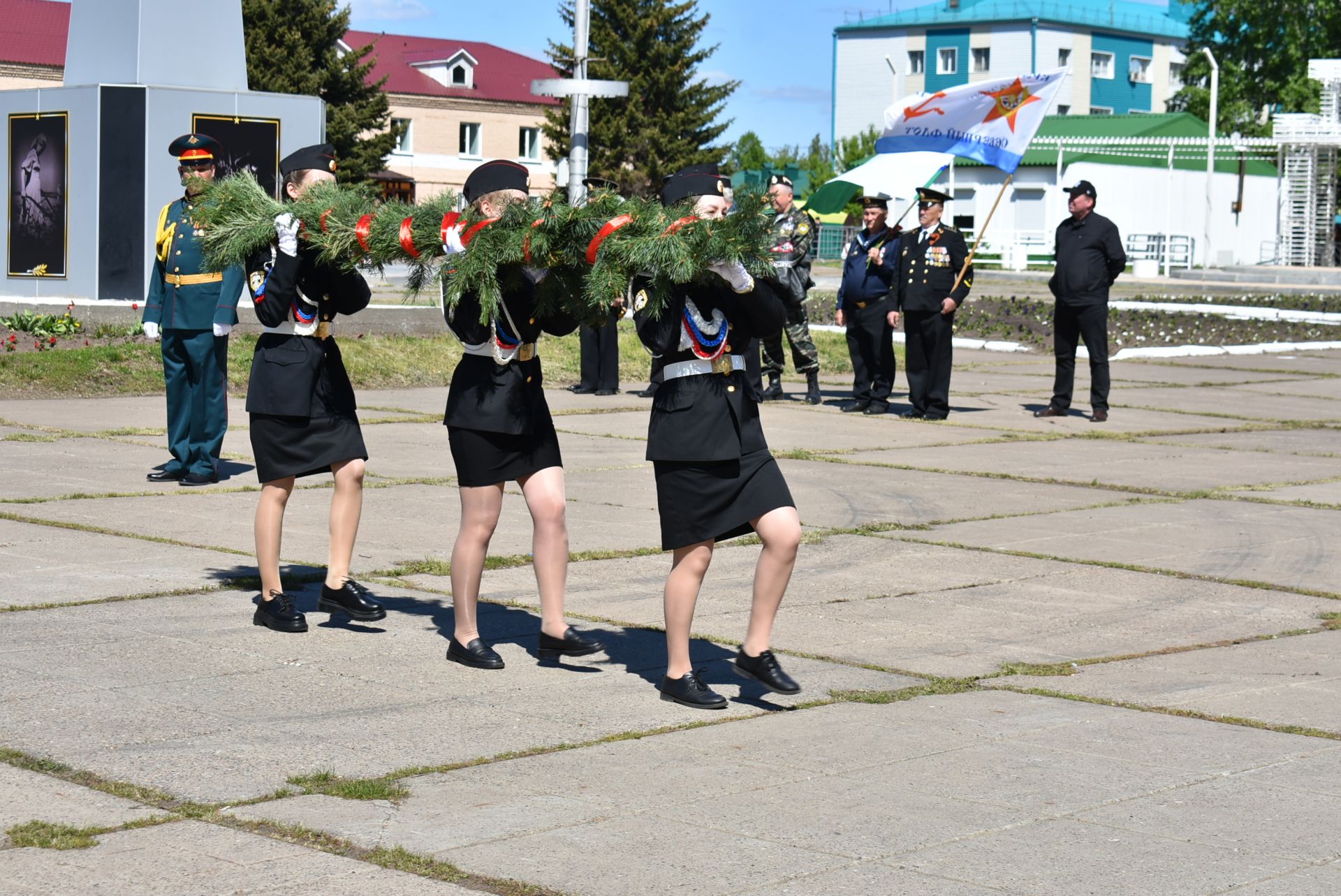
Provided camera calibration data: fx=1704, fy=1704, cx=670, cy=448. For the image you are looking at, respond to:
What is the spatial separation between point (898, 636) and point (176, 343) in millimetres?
5524

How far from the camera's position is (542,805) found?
452 cm

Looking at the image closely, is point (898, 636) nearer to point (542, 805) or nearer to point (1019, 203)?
point (542, 805)

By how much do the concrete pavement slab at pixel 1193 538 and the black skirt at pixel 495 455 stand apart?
343 centimetres

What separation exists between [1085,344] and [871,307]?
1.97 meters

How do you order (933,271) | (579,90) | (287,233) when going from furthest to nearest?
(579,90), (933,271), (287,233)

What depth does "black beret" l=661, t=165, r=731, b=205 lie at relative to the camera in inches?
226

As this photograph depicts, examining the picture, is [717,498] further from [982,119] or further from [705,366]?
[982,119]

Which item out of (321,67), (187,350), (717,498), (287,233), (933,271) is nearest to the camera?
(717,498)

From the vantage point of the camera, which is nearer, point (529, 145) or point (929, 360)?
point (929, 360)

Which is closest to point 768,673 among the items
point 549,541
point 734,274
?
point 549,541

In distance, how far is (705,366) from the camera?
5.68 meters

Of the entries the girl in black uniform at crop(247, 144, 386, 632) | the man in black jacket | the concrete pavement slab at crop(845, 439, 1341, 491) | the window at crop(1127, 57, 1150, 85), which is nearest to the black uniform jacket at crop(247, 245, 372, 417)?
the girl in black uniform at crop(247, 144, 386, 632)

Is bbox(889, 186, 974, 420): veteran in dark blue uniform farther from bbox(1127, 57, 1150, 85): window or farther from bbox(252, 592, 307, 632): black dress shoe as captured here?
bbox(1127, 57, 1150, 85): window

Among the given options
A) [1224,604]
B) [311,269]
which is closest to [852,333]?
[1224,604]
